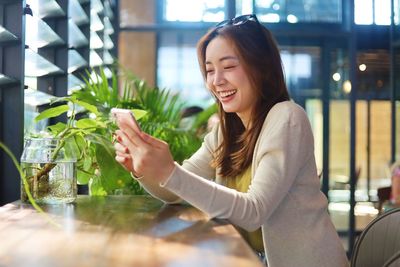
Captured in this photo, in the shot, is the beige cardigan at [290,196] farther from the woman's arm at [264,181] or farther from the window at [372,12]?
the window at [372,12]

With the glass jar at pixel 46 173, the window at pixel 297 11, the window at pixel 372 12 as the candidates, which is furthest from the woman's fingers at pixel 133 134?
the window at pixel 372 12

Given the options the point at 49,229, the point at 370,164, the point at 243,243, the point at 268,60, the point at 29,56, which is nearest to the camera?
the point at 243,243

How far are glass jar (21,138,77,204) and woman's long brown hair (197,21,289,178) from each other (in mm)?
439

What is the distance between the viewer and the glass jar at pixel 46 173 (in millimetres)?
1810

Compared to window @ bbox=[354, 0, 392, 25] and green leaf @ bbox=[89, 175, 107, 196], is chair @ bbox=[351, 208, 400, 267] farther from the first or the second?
window @ bbox=[354, 0, 392, 25]

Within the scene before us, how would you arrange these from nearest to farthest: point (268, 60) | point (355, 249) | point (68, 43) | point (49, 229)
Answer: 1. point (49, 229)
2. point (355, 249)
3. point (268, 60)
4. point (68, 43)

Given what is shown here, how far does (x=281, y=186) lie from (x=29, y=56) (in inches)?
61.8

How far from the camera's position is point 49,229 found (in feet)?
4.22

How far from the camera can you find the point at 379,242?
4.96 ft

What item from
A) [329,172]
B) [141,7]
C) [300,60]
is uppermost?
[141,7]

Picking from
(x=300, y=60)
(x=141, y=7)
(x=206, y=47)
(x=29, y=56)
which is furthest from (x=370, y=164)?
(x=206, y=47)

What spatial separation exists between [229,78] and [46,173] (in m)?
0.56

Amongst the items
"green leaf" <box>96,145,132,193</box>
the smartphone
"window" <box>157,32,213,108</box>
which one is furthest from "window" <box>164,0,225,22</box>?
the smartphone

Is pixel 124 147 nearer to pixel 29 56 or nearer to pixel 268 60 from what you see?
pixel 268 60
